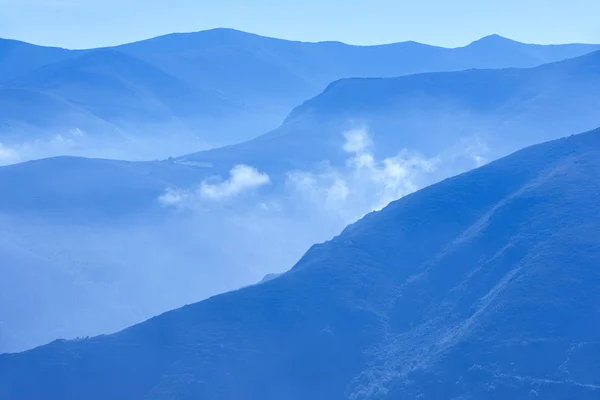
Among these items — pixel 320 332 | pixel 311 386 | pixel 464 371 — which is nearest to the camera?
pixel 464 371

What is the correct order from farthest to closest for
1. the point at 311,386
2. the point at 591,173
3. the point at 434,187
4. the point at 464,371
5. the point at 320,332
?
1. the point at 434,187
2. the point at 591,173
3. the point at 320,332
4. the point at 311,386
5. the point at 464,371

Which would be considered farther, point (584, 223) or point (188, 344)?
point (584, 223)

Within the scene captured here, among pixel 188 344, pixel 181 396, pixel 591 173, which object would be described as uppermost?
pixel 591 173

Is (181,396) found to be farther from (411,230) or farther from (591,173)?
(591,173)

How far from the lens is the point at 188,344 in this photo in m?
97.5

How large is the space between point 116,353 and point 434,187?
5098 centimetres

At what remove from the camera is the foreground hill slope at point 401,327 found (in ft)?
283

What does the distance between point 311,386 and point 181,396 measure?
A: 1304 centimetres

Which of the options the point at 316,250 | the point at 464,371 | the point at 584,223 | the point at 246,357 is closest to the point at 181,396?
the point at 246,357

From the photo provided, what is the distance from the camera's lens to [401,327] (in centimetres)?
10038

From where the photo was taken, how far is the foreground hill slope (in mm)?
86188

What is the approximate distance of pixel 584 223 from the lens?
343 feet

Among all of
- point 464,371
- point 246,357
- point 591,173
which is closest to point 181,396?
point 246,357

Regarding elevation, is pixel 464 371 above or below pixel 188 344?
below
